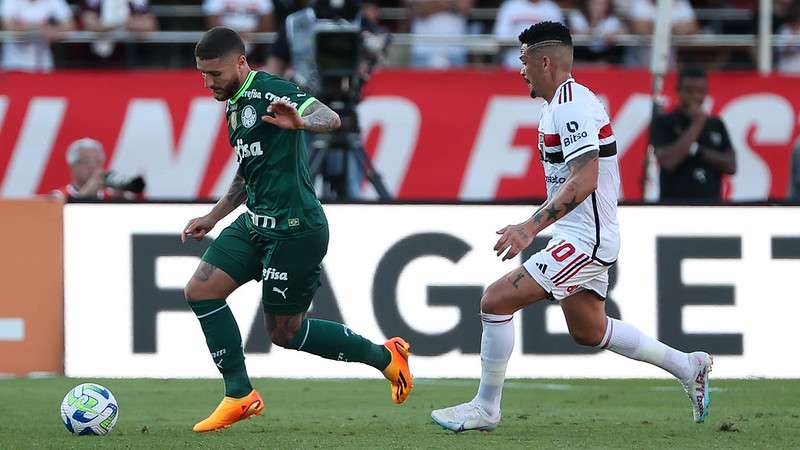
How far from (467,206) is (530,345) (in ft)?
3.74

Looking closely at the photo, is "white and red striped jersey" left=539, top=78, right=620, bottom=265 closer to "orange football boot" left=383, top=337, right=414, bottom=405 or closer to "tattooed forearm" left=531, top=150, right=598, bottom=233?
"tattooed forearm" left=531, top=150, right=598, bottom=233

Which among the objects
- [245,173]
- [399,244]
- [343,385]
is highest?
[245,173]

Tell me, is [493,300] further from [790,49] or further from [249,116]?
[790,49]

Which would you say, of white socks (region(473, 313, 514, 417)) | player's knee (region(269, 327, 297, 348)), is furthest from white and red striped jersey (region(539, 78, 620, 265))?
player's knee (region(269, 327, 297, 348))

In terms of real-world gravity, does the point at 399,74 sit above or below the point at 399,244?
above

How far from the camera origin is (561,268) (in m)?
7.56

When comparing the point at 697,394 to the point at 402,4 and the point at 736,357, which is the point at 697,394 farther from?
the point at 402,4

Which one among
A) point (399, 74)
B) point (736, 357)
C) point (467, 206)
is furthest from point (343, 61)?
A: point (736, 357)

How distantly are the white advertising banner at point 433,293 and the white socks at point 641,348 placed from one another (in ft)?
10.6

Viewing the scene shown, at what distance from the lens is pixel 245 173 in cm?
791

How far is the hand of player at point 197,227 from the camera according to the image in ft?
26.5

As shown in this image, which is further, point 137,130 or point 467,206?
point 137,130

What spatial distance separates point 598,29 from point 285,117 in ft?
28.1

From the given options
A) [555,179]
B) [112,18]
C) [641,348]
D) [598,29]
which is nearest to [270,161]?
[555,179]
